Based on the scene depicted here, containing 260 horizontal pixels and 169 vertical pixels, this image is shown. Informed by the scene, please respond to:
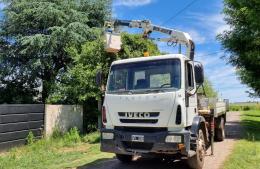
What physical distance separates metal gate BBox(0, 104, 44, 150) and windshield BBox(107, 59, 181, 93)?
6.77m

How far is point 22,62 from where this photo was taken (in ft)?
85.1

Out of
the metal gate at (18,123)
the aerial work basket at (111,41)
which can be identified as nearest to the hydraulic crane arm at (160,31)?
the aerial work basket at (111,41)

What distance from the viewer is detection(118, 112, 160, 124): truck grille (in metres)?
8.90

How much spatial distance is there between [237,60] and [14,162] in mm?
15814

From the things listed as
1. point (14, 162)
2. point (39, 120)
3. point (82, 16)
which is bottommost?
point (14, 162)

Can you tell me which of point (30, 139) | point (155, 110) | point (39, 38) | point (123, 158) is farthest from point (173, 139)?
point (39, 38)

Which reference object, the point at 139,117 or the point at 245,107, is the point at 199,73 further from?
the point at 245,107

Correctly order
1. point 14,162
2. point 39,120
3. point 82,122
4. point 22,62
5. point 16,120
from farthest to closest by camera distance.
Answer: point 22,62 → point 82,122 → point 39,120 → point 16,120 → point 14,162

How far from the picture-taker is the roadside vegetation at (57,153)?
11.7 meters

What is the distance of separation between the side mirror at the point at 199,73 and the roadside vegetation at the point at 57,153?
416 centimetres

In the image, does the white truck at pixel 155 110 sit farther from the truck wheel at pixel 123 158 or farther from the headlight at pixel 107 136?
the truck wheel at pixel 123 158

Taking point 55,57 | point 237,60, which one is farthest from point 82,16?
point 237,60

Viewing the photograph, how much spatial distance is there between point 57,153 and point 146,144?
5.94 m

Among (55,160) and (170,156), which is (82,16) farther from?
(170,156)
